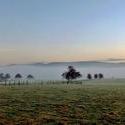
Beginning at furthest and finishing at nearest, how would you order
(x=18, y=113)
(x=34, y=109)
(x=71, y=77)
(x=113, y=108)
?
1. (x=71, y=77)
2. (x=113, y=108)
3. (x=34, y=109)
4. (x=18, y=113)

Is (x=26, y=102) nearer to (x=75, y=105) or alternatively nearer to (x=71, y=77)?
(x=75, y=105)

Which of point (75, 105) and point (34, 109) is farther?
point (75, 105)

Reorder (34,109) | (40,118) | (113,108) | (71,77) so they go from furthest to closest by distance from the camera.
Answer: (71,77) < (113,108) < (34,109) < (40,118)

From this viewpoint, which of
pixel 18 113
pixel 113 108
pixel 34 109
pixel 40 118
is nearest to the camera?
pixel 40 118

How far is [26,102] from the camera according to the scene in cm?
4488

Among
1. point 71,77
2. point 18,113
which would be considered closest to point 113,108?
point 18,113

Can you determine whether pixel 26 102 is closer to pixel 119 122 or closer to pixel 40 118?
pixel 40 118

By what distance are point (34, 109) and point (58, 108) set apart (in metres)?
3.00

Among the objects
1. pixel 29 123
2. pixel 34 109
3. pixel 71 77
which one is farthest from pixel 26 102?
pixel 71 77

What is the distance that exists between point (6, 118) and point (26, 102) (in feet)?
37.8

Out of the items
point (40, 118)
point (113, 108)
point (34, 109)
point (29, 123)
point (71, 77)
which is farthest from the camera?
point (71, 77)

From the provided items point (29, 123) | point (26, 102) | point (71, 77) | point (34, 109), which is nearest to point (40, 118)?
point (29, 123)

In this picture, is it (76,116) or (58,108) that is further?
(58,108)

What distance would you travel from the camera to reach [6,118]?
33.4 meters
